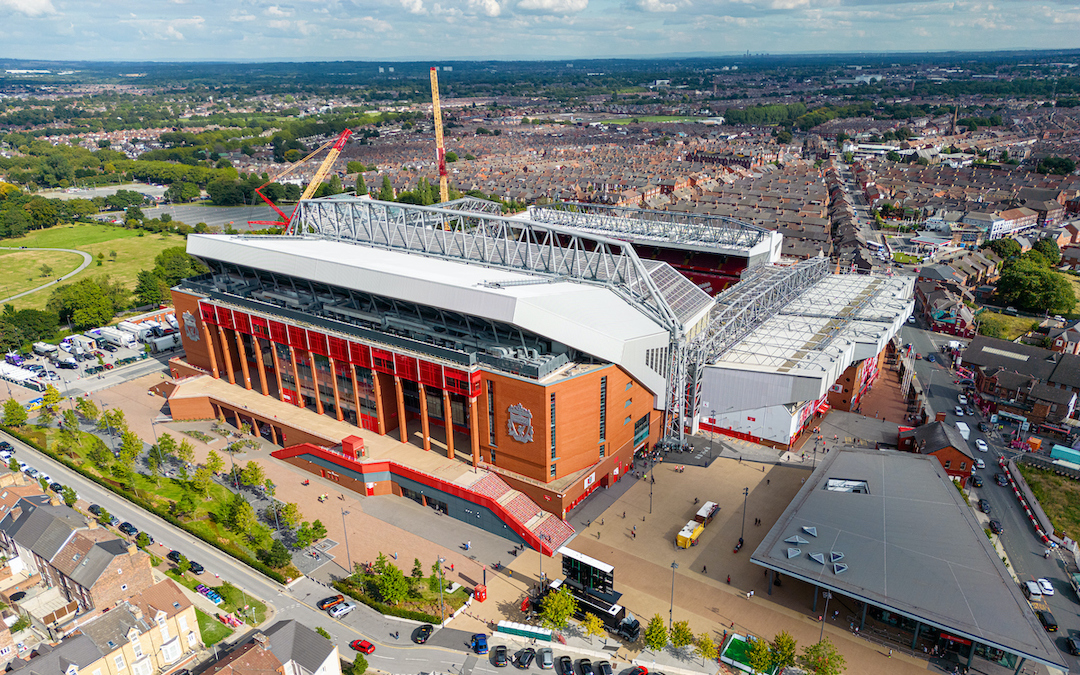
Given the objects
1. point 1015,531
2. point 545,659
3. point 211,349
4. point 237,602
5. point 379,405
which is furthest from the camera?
point 211,349

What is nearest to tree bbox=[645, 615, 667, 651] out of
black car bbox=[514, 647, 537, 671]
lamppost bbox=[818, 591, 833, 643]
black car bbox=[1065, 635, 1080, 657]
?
black car bbox=[514, 647, 537, 671]

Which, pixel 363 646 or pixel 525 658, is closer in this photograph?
pixel 525 658

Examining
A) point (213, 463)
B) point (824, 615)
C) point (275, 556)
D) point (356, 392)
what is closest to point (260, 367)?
point (356, 392)

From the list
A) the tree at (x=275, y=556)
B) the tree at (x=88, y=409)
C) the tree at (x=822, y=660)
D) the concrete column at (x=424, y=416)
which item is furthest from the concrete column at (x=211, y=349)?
the tree at (x=822, y=660)

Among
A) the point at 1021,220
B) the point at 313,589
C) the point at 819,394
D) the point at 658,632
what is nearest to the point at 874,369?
the point at 819,394

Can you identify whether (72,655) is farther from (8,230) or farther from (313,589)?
(8,230)

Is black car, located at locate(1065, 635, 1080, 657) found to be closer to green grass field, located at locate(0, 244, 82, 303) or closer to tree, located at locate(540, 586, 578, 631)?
tree, located at locate(540, 586, 578, 631)

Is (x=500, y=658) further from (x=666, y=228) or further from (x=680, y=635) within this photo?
(x=666, y=228)

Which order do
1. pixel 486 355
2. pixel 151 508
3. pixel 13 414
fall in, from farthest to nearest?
1. pixel 13 414
2. pixel 151 508
3. pixel 486 355

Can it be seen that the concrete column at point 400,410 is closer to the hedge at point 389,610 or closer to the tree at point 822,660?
the hedge at point 389,610
